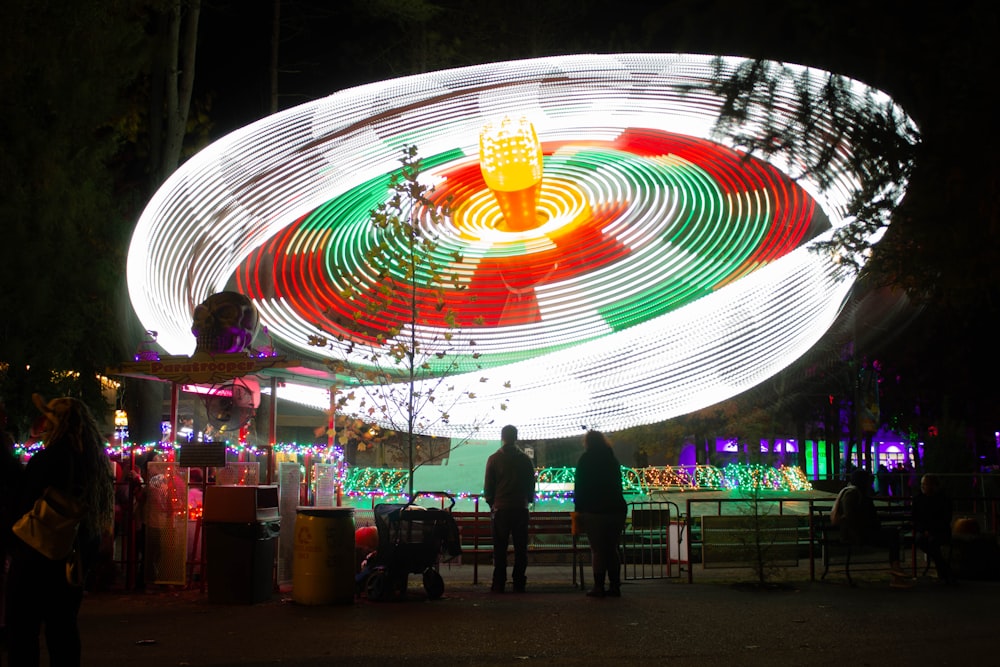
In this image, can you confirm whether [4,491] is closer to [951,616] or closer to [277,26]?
[951,616]

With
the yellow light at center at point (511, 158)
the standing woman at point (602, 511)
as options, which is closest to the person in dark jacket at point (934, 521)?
the standing woman at point (602, 511)

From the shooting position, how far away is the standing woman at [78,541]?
6207 millimetres

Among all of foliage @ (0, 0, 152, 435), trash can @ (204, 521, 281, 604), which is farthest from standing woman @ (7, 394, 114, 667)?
foliage @ (0, 0, 152, 435)

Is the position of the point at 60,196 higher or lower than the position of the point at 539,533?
higher

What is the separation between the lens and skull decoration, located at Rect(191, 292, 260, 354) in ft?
44.7

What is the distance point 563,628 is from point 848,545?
218 inches

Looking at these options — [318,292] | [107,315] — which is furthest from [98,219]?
[318,292]

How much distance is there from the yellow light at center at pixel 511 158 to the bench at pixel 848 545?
671cm

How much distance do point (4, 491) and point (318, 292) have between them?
1182 cm

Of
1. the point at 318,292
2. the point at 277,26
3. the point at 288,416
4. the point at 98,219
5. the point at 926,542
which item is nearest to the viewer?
the point at 926,542

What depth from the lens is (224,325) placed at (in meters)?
13.7

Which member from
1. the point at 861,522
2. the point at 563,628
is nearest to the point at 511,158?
the point at 861,522

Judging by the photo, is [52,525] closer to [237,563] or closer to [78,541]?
[78,541]

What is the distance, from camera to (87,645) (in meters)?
8.76
